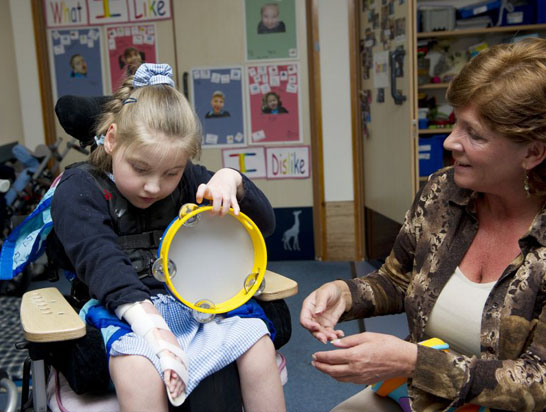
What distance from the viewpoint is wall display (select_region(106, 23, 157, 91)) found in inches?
162

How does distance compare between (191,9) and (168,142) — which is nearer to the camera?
(168,142)

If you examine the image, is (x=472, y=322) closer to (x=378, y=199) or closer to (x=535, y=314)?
(x=535, y=314)

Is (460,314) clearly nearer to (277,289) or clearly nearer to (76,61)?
(277,289)

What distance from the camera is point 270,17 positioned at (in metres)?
4.04

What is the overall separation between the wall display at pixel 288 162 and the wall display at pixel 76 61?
1223mm

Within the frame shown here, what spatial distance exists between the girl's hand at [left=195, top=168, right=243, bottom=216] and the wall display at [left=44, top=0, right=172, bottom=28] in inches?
114

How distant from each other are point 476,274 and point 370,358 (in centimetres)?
33

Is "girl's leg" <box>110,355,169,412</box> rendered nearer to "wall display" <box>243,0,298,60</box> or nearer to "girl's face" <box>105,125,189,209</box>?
"girl's face" <box>105,125,189,209</box>

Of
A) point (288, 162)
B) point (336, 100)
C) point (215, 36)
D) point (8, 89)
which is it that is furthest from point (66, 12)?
point (336, 100)

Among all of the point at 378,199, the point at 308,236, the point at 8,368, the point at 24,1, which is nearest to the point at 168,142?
the point at 8,368

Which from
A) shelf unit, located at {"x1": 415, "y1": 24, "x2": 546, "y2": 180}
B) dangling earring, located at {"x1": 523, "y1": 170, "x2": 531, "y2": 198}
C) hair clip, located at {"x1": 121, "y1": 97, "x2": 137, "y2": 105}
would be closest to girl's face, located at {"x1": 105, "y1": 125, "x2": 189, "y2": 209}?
hair clip, located at {"x1": 121, "y1": 97, "x2": 137, "y2": 105}

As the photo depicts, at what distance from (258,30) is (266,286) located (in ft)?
9.36

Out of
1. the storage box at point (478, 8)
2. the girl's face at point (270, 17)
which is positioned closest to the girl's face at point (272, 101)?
the girl's face at point (270, 17)

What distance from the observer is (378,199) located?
12.9 ft
